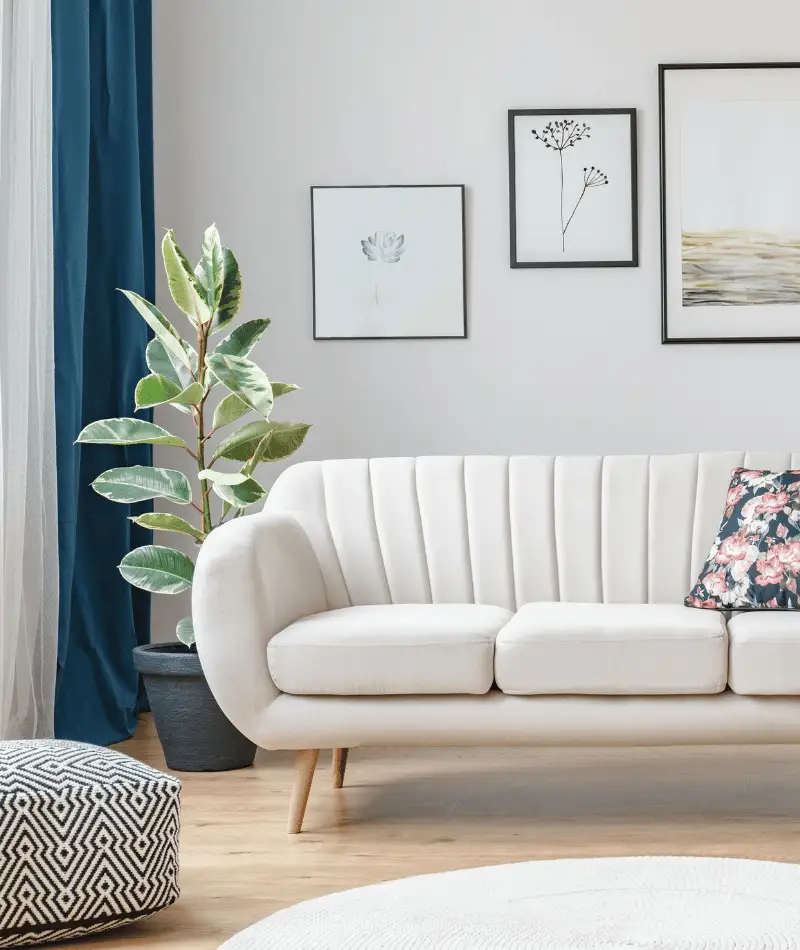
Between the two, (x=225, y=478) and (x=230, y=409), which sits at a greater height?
(x=230, y=409)

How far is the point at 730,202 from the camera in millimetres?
3744

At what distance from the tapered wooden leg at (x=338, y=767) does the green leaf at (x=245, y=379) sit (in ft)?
2.74

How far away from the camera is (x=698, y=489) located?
299cm

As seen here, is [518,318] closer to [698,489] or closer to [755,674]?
[698,489]

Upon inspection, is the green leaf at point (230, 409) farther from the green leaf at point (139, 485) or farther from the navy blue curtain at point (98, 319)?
the navy blue curtain at point (98, 319)

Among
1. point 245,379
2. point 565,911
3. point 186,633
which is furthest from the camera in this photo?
point 186,633

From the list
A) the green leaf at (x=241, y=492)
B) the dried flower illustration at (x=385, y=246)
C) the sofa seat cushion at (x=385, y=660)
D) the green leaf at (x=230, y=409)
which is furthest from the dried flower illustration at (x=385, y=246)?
the sofa seat cushion at (x=385, y=660)

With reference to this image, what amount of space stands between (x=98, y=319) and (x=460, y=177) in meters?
1.22

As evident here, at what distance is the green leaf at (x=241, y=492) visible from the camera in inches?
120

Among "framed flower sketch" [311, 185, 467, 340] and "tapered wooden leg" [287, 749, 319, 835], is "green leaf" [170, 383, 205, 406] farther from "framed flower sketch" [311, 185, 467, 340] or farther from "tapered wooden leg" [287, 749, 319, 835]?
"tapered wooden leg" [287, 749, 319, 835]

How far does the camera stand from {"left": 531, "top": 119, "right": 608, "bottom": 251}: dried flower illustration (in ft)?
12.4

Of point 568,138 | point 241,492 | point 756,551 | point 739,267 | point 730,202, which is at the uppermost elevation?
point 568,138

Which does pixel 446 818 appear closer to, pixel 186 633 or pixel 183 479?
pixel 186 633

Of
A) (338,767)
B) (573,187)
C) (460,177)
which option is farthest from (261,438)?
(573,187)
